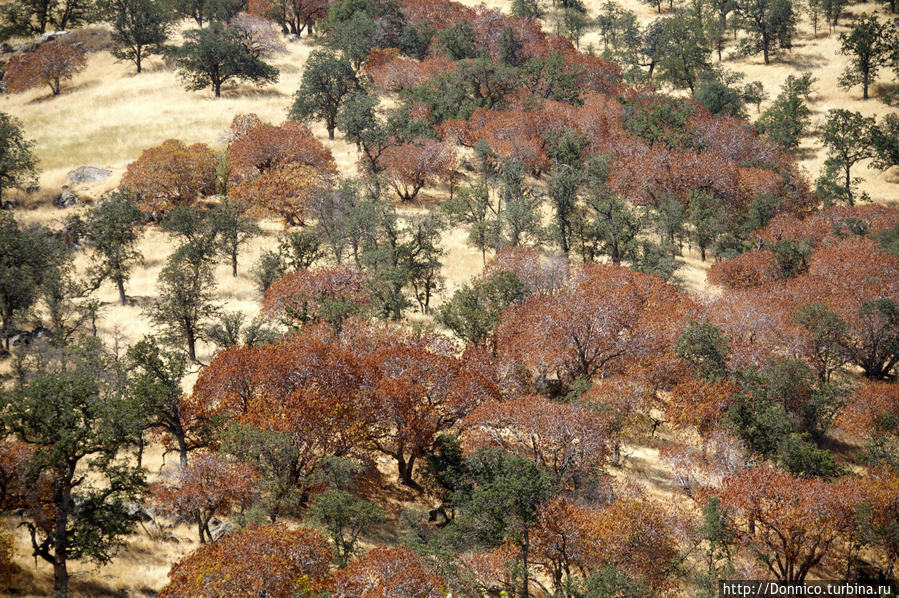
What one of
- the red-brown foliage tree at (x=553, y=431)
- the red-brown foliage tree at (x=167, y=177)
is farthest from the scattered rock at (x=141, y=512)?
the red-brown foliage tree at (x=167, y=177)

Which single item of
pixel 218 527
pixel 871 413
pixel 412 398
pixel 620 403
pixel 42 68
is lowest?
pixel 871 413

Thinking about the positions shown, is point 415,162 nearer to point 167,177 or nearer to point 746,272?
point 167,177

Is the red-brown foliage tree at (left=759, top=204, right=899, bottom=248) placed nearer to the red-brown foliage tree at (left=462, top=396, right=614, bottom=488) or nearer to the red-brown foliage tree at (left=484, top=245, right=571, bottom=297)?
the red-brown foliage tree at (left=484, top=245, right=571, bottom=297)

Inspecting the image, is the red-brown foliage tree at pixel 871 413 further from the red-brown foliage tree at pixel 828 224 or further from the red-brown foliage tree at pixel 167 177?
the red-brown foliage tree at pixel 167 177

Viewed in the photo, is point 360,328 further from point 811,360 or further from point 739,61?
point 739,61

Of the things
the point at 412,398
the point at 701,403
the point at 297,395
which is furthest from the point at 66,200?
the point at 701,403
